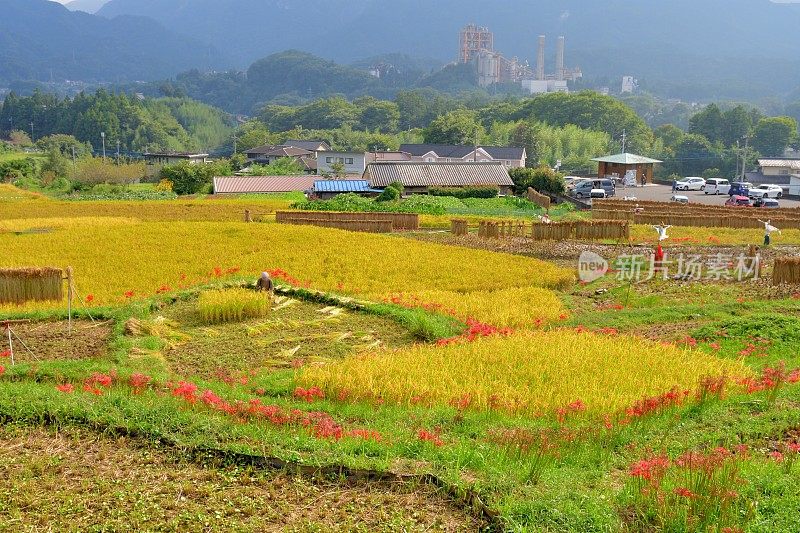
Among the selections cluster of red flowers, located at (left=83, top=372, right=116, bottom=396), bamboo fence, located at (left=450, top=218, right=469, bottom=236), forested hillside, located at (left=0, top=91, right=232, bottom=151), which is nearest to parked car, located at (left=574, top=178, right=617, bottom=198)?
bamboo fence, located at (left=450, top=218, right=469, bottom=236)

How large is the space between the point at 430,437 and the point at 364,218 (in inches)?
1131

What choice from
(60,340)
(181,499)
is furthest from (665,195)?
(181,499)

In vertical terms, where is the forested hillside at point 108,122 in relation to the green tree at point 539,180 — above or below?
above

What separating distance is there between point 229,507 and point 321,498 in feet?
3.33

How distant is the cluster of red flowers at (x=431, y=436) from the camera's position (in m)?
9.24

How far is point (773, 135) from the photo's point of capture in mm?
112125

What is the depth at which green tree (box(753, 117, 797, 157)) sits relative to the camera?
11151cm

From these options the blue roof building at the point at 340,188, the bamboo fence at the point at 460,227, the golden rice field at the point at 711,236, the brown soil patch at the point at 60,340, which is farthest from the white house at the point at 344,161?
the brown soil patch at the point at 60,340

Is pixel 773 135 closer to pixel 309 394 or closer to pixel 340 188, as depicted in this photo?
pixel 340 188

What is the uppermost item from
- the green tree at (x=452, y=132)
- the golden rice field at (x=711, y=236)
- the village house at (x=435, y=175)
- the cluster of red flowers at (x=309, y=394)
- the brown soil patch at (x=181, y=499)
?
the green tree at (x=452, y=132)

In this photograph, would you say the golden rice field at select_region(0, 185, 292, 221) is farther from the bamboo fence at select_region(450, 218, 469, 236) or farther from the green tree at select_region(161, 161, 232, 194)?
the green tree at select_region(161, 161, 232, 194)

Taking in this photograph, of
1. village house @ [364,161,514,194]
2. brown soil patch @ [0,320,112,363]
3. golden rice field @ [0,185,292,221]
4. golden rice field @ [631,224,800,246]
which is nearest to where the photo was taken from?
brown soil patch @ [0,320,112,363]

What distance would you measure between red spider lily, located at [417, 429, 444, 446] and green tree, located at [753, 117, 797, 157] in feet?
389

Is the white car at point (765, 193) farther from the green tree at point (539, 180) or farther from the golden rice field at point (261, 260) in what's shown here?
the golden rice field at point (261, 260)
